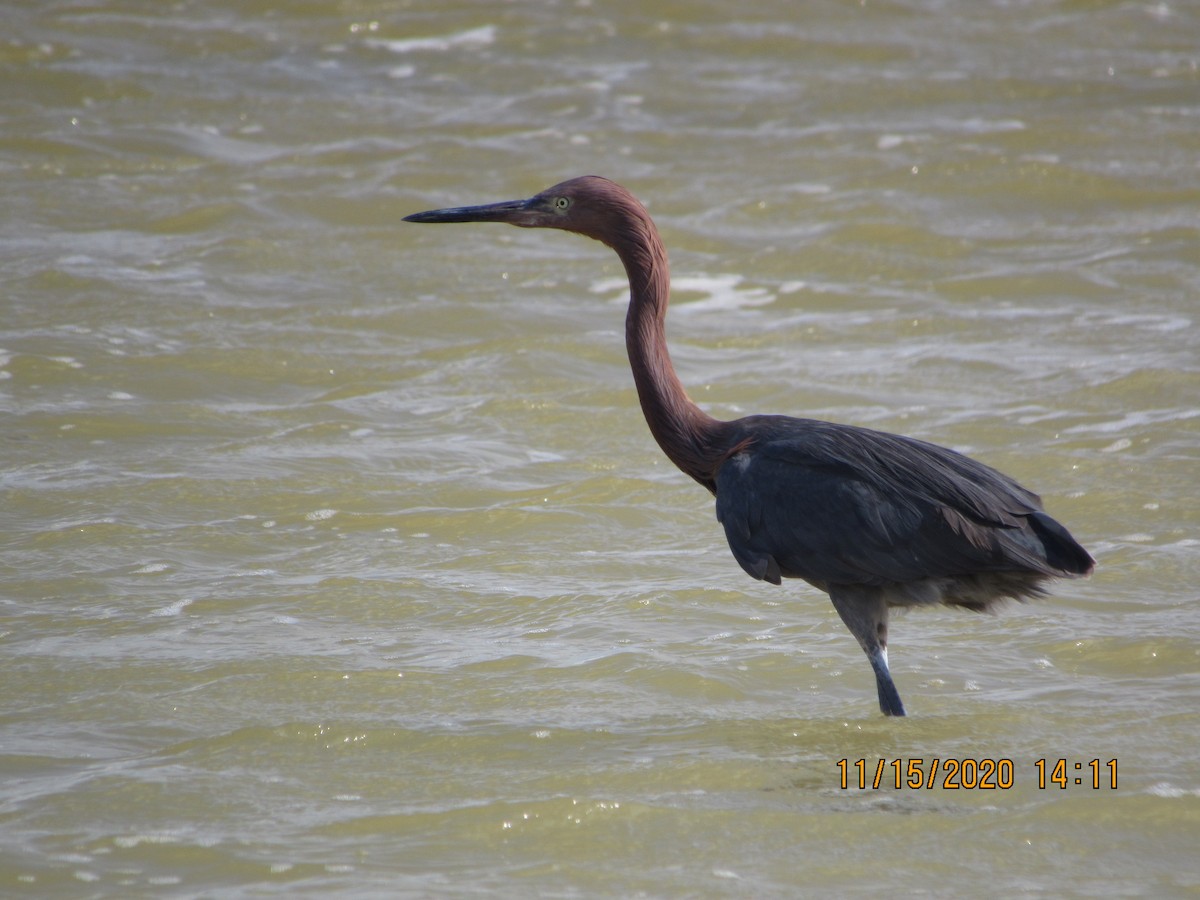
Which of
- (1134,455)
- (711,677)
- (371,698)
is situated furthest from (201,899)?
(1134,455)

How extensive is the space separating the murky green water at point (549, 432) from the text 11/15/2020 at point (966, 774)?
0.04 meters

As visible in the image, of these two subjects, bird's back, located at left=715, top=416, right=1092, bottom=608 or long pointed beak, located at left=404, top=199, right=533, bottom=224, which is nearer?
bird's back, located at left=715, top=416, right=1092, bottom=608

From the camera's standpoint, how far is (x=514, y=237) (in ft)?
44.1

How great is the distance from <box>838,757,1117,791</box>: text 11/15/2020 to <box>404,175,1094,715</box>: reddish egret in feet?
1.12

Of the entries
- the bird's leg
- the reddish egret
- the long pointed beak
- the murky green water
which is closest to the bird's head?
the long pointed beak

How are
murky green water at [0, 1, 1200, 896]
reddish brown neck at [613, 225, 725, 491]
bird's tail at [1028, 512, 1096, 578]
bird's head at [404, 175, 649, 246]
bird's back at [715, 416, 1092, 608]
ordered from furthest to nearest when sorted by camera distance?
bird's head at [404, 175, 649, 246]
reddish brown neck at [613, 225, 725, 491]
bird's back at [715, 416, 1092, 608]
bird's tail at [1028, 512, 1096, 578]
murky green water at [0, 1, 1200, 896]

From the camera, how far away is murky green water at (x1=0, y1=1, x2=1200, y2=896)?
5012mm

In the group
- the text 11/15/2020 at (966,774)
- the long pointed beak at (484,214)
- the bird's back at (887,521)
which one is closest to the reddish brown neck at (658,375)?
the bird's back at (887,521)

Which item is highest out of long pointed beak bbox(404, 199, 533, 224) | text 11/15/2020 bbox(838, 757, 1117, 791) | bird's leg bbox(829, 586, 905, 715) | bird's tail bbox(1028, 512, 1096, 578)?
long pointed beak bbox(404, 199, 533, 224)

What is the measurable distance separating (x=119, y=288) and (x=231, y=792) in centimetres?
715

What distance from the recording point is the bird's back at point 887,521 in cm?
574

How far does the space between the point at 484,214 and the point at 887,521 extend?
233 centimetres

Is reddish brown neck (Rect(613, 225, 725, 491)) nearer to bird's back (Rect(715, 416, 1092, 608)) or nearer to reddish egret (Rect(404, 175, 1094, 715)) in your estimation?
reddish egret (Rect(404, 175, 1094, 715))

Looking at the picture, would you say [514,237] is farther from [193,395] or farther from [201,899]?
[201,899]
